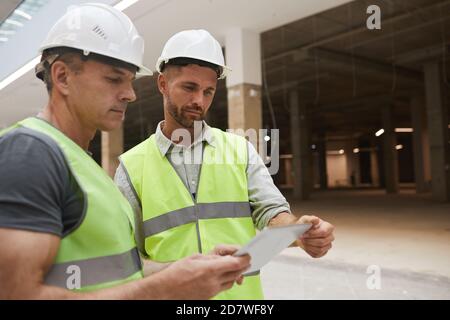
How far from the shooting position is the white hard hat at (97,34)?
40.9 inches

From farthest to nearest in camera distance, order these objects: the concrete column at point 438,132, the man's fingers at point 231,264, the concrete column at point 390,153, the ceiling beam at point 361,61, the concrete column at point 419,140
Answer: the concrete column at point 390,153, the concrete column at point 419,140, the concrete column at point 438,132, the ceiling beam at point 361,61, the man's fingers at point 231,264

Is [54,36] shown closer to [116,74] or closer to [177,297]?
[116,74]

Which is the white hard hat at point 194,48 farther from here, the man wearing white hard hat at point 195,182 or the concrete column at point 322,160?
the concrete column at point 322,160

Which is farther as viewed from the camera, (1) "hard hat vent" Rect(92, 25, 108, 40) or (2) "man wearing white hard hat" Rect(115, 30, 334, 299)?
(2) "man wearing white hard hat" Rect(115, 30, 334, 299)

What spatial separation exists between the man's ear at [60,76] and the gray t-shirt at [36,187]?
0.72ft

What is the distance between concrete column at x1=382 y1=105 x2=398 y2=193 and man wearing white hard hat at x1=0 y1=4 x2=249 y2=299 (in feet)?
65.4

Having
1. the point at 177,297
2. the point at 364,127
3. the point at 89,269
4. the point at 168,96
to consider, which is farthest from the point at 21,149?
the point at 364,127

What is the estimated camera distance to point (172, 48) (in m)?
1.80

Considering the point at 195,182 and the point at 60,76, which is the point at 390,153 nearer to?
the point at 195,182

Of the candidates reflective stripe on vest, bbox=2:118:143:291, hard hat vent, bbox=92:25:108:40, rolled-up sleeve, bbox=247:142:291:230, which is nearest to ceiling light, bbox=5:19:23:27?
rolled-up sleeve, bbox=247:142:291:230

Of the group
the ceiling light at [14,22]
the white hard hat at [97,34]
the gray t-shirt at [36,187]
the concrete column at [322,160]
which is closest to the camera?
the gray t-shirt at [36,187]

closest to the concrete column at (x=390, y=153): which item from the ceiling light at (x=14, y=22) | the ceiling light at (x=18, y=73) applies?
the ceiling light at (x=18, y=73)

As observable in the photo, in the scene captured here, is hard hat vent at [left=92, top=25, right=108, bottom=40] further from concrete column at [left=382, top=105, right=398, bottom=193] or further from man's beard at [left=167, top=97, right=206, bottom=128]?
concrete column at [left=382, top=105, right=398, bottom=193]

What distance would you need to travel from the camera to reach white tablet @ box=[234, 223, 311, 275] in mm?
884
